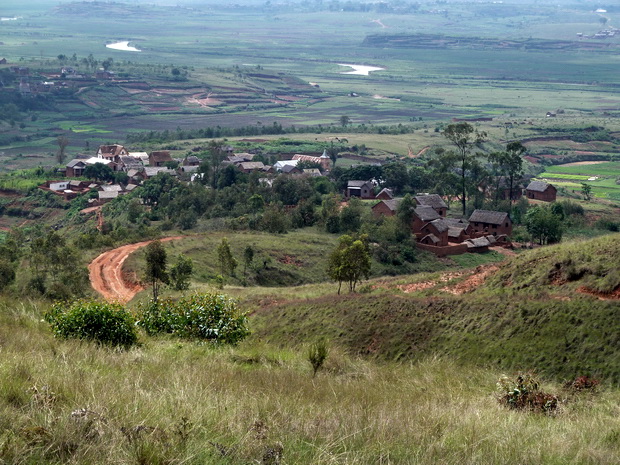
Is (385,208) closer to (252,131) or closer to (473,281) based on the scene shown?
(473,281)

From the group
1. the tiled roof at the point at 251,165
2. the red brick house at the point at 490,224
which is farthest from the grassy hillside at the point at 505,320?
the tiled roof at the point at 251,165

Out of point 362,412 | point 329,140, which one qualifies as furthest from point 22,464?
point 329,140

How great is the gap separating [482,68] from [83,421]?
611ft

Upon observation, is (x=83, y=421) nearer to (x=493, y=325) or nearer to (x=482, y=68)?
(x=493, y=325)

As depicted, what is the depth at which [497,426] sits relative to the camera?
24.9 feet

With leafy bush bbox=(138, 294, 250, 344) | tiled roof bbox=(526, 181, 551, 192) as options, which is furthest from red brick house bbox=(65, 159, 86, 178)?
leafy bush bbox=(138, 294, 250, 344)

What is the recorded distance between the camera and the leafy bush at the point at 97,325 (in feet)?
39.8

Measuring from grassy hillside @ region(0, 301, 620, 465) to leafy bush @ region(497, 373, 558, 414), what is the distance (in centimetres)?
21

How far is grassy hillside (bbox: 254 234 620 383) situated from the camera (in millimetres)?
14055

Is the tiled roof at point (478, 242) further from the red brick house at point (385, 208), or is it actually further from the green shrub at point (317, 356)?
the green shrub at point (317, 356)

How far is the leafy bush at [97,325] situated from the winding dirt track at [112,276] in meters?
12.8

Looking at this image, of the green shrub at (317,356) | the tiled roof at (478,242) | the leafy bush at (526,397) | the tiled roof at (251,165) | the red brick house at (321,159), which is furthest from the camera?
the red brick house at (321,159)

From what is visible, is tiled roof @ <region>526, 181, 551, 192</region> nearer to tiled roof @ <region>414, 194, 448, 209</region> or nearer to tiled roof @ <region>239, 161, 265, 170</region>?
tiled roof @ <region>414, 194, 448, 209</region>

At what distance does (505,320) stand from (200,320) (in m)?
6.24
